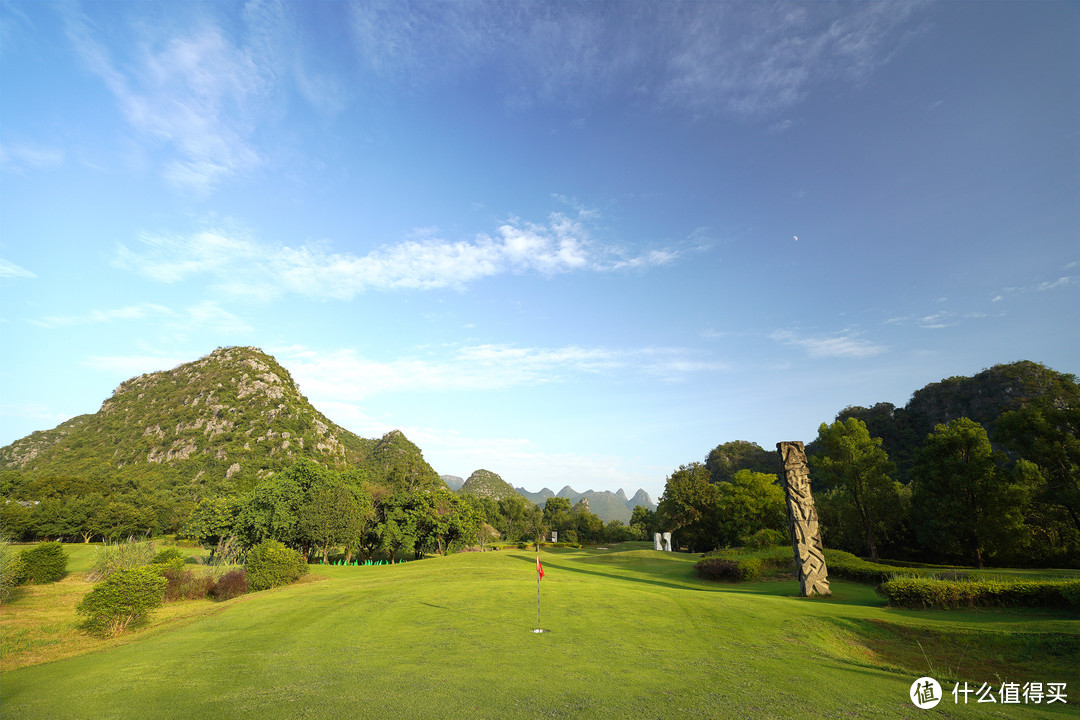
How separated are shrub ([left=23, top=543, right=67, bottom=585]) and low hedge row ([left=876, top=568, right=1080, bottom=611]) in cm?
5553

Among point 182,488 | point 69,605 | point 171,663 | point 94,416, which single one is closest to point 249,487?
point 182,488

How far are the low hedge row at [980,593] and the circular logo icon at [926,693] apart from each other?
29.9 ft

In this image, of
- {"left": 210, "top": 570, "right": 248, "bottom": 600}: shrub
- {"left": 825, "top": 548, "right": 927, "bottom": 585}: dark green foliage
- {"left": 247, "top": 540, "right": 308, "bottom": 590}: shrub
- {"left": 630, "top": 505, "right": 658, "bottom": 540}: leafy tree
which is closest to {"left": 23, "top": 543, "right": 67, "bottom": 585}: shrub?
{"left": 210, "top": 570, "right": 248, "bottom": 600}: shrub

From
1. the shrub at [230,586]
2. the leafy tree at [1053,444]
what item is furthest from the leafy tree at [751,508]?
the shrub at [230,586]

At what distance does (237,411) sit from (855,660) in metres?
170

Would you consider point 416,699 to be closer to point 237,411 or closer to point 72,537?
point 72,537

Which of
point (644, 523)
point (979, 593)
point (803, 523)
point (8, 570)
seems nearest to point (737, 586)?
point (803, 523)

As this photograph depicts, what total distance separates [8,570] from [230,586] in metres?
13.2

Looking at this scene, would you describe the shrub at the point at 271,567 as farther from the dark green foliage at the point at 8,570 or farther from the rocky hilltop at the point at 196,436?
the rocky hilltop at the point at 196,436

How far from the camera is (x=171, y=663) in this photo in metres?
12.3

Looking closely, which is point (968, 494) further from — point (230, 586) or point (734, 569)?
point (230, 586)

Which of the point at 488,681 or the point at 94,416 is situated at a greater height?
the point at 94,416

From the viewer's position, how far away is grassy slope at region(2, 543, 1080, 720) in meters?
8.45

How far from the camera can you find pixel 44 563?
3559cm
